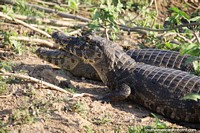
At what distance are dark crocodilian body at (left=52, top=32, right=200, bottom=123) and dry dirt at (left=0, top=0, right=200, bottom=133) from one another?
0.51 feet

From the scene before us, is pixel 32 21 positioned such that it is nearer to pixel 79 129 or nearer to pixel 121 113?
pixel 121 113

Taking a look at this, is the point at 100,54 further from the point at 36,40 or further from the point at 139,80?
the point at 36,40

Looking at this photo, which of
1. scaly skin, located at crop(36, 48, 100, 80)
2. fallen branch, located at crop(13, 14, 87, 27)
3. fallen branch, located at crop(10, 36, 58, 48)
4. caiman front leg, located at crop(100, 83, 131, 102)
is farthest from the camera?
fallen branch, located at crop(13, 14, 87, 27)

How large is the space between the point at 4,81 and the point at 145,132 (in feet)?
6.16

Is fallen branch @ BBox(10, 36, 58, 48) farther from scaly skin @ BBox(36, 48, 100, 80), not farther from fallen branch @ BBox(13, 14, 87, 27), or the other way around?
fallen branch @ BBox(13, 14, 87, 27)

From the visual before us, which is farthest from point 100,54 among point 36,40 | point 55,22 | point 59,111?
point 55,22

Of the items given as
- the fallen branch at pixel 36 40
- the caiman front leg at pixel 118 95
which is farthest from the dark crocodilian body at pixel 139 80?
the fallen branch at pixel 36 40

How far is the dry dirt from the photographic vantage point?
4254 mm

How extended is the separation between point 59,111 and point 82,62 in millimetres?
1966

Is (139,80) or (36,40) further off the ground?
(36,40)

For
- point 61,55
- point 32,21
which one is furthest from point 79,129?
point 32,21

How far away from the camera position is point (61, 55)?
6.53m

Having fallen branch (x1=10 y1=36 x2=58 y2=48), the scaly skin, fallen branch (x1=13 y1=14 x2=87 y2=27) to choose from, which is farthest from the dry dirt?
fallen branch (x1=13 y1=14 x2=87 y2=27)

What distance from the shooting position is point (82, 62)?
650 centimetres
